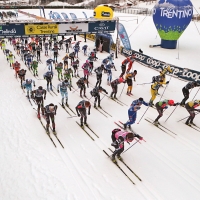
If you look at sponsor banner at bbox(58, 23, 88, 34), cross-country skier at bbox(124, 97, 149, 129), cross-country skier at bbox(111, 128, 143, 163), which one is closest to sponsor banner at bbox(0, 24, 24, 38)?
sponsor banner at bbox(58, 23, 88, 34)

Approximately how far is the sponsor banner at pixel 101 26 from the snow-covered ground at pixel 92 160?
38.6 ft

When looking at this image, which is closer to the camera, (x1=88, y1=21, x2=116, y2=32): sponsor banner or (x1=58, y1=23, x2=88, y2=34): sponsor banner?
(x1=58, y1=23, x2=88, y2=34): sponsor banner

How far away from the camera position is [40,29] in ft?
69.6

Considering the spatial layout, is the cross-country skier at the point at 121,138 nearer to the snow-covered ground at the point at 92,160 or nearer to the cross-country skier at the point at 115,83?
the snow-covered ground at the point at 92,160

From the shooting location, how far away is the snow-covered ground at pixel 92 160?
7.61 m

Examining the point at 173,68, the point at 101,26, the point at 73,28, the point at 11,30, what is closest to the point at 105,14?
the point at 101,26

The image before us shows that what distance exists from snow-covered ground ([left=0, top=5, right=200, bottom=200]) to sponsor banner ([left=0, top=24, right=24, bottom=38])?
9.32 metres

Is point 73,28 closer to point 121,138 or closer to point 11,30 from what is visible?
point 11,30

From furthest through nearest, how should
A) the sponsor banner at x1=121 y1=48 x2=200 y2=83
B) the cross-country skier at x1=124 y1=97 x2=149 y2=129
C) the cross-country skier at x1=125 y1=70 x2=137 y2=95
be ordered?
the sponsor banner at x1=121 y1=48 x2=200 y2=83, the cross-country skier at x1=125 y1=70 x2=137 y2=95, the cross-country skier at x1=124 y1=97 x2=149 y2=129

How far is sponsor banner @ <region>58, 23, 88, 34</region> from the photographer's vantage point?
21952mm

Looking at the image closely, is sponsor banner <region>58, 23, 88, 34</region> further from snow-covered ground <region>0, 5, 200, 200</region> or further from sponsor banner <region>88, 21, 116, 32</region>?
snow-covered ground <region>0, 5, 200, 200</region>

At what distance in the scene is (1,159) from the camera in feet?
30.2

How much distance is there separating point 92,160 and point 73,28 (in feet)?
54.4

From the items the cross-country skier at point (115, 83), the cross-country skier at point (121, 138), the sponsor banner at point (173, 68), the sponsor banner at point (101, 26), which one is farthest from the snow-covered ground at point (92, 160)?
the sponsor banner at point (101, 26)
